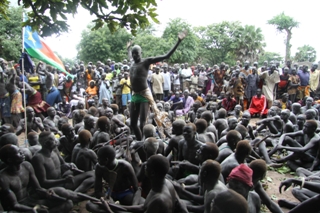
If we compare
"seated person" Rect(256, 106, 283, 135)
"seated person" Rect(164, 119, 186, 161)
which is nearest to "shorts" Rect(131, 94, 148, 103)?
"seated person" Rect(164, 119, 186, 161)

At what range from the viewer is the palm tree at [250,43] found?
28.0 metres

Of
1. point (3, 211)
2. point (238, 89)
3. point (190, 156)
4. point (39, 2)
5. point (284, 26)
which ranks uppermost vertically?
point (284, 26)

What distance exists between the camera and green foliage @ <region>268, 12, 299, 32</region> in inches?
1707

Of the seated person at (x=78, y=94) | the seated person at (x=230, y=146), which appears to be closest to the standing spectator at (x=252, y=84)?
the seated person at (x=78, y=94)

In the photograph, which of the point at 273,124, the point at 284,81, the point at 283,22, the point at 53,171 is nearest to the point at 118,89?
the point at 273,124

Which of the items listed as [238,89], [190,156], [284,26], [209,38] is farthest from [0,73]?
[284,26]

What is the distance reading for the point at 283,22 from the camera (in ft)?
143

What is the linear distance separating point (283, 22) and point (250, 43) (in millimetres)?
19319

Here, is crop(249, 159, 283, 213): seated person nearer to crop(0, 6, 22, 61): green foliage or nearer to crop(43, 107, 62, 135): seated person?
crop(43, 107, 62, 135): seated person

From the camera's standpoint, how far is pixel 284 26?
145ft

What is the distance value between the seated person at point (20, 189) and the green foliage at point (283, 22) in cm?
4605

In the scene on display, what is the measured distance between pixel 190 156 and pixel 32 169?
242 centimetres

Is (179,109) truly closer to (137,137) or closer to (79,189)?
(137,137)

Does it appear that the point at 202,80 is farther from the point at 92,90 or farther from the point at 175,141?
the point at 175,141
